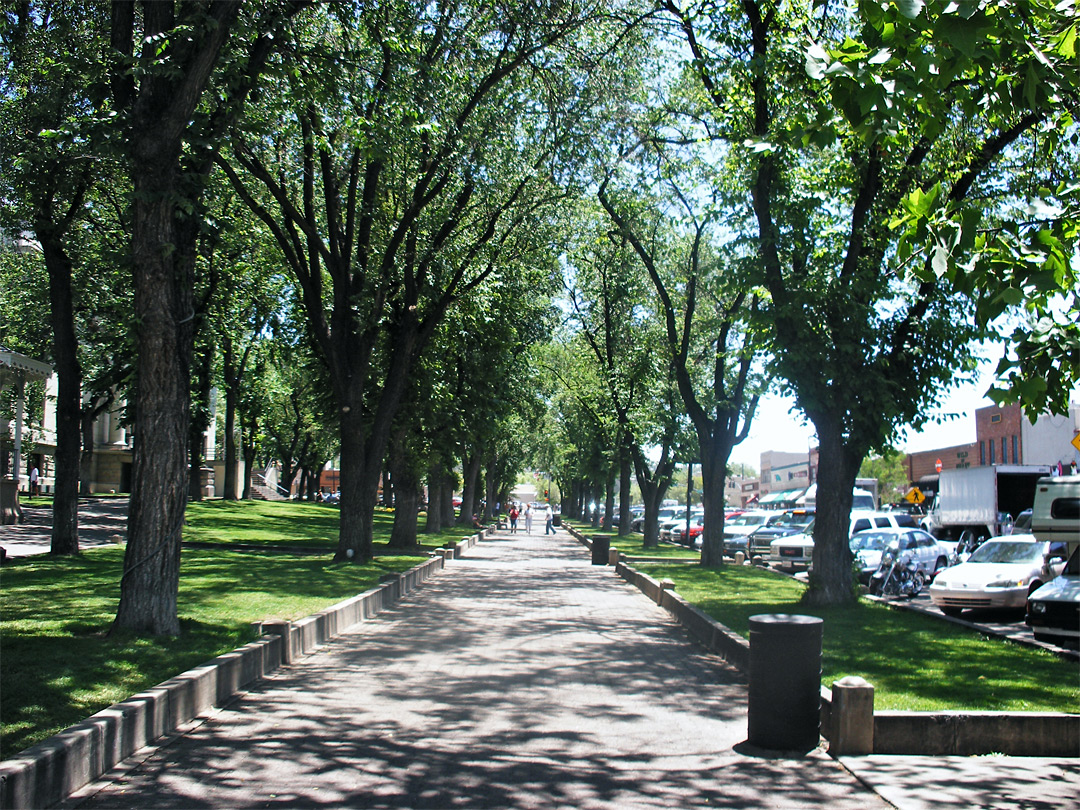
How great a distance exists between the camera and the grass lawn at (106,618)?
23.6 feet

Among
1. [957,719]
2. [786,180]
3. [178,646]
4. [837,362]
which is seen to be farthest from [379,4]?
[957,719]

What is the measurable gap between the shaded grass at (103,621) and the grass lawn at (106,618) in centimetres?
1

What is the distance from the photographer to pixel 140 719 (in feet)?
22.8

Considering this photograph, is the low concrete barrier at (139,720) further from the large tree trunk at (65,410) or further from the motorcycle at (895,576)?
the motorcycle at (895,576)

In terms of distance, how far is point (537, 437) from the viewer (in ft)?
219

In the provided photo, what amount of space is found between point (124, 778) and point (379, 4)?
12.3 m

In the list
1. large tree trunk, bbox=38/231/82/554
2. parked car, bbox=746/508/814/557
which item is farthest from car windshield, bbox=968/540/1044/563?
large tree trunk, bbox=38/231/82/554

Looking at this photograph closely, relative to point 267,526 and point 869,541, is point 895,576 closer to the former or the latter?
point 869,541

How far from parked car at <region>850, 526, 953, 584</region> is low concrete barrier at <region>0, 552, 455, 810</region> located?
48.7 ft

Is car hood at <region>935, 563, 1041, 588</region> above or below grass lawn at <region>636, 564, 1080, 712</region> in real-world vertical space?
above

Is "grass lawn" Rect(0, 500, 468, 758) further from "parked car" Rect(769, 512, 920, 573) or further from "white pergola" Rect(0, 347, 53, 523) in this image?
"parked car" Rect(769, 512, 920, 573)

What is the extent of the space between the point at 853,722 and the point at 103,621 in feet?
25.6

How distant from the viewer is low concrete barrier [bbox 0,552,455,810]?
5496mm

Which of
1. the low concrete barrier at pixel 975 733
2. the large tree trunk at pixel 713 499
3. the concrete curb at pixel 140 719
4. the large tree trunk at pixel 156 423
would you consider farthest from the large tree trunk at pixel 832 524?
the large tree trunk at pixel 713 499
